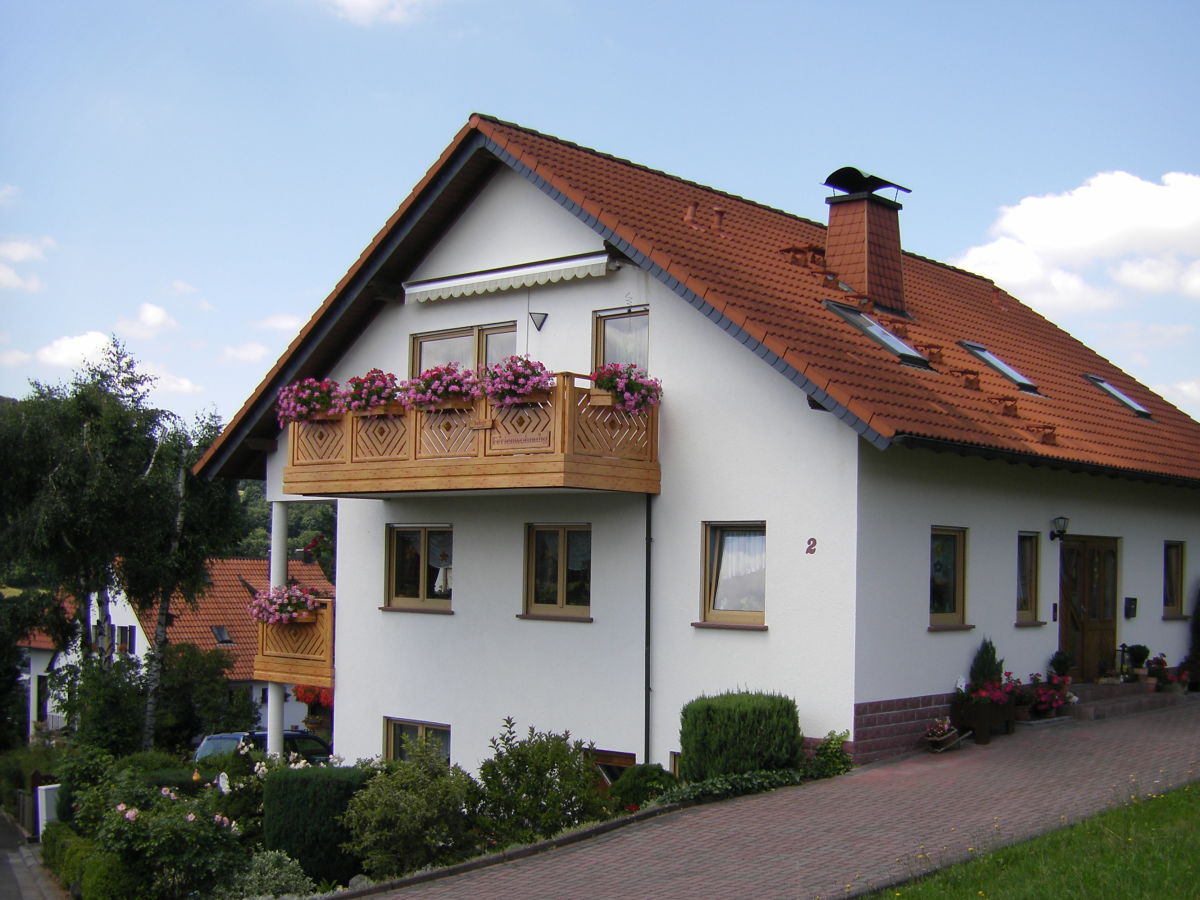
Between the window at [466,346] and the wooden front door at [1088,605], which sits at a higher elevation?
the window at [466,346]

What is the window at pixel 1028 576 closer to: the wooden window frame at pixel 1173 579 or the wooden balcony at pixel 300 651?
the wooden window frame at pixel 1173 579

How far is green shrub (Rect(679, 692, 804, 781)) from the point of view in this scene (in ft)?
44.7

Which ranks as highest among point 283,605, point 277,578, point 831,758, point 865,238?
point 865,238

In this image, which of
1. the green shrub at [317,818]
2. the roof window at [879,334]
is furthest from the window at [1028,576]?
the green shrub at [317,818]

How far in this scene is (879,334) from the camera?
17266 mm

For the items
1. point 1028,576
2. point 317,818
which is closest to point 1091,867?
point 317,818

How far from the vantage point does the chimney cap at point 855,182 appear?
19672mm

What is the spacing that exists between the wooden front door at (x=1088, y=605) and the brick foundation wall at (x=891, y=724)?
3862 mm

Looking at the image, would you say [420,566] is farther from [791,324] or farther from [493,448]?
[791,324]

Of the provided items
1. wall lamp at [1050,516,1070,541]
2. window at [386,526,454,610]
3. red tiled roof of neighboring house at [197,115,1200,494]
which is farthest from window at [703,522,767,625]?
wall lamp at [1050,516,1070,541]

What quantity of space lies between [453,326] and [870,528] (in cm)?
722

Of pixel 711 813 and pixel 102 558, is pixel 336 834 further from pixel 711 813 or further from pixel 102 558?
pixel 102 558

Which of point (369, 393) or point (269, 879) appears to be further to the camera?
point (369, 393)

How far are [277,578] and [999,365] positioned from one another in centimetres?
1166
